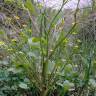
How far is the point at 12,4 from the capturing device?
332 cm

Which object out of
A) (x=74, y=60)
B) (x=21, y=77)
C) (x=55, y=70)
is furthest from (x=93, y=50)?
(x=21, y=77)

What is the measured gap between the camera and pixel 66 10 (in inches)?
107

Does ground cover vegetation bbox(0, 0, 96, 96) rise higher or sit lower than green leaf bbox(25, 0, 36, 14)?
lower

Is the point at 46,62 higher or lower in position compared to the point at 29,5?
lower

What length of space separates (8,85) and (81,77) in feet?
2.00

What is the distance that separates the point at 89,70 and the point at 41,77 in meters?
0.41

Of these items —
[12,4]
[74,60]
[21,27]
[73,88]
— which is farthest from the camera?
[12,4]

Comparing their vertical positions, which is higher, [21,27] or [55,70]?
[21,27]

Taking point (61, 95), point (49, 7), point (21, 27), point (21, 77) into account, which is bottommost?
point (61, 95)

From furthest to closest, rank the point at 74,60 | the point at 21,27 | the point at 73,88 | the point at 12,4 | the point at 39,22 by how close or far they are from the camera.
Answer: the point at 12,4 < the point at 21,27 < the point at 74,60 < the point at 73,88 < the point at 39,22

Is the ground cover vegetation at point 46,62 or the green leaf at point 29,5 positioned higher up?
the green leaf at point 29,5

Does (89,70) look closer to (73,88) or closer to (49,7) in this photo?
Result: (73,88)

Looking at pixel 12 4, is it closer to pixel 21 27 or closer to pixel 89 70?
pixel 21 27

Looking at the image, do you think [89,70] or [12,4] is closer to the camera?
[89,70]
